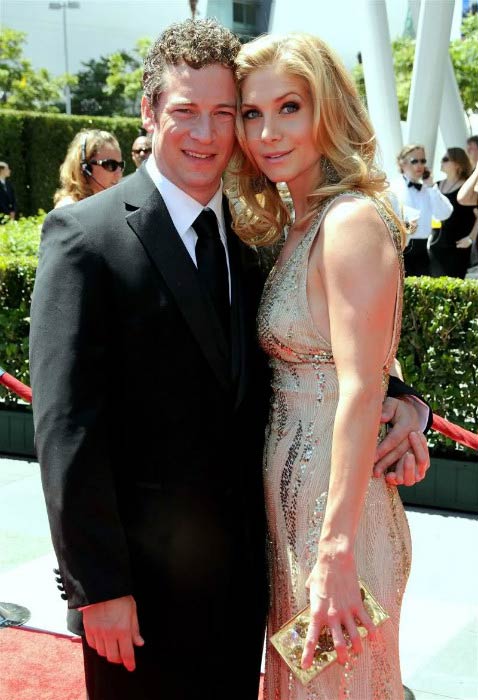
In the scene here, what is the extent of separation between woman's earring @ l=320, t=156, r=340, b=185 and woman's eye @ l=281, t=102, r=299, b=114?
0.16 meters

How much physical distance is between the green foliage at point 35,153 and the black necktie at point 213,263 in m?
24.4

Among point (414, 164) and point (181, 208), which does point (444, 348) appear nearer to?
point (181, 208)

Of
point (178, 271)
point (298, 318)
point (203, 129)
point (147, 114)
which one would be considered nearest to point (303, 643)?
point (298, 318)

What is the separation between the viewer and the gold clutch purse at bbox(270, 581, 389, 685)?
2.18 meters

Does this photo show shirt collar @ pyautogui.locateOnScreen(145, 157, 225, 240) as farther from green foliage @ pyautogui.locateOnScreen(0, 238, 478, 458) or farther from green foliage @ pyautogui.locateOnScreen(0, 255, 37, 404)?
green foliage @ pyautogui.locateOnScreen(0, 255, 37, 404)

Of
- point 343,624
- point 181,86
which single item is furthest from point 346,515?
point 181,86

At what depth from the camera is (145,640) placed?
7.58ft

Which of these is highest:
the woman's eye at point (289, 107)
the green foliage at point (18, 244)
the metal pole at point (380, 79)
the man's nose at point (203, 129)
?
the metal pole at point (380, 79)

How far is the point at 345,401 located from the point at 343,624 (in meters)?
0.51

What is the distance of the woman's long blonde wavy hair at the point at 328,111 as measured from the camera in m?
2.32

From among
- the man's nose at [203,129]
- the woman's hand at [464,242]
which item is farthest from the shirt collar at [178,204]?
the woman's hand at [464,242]

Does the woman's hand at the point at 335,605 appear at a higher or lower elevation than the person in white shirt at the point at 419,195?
lower

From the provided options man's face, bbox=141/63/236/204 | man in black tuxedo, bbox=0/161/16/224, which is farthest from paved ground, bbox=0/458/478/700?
man in black tuxedo, bbox=0/161/16/224

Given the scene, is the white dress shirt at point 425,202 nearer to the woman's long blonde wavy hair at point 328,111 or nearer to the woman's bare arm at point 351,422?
the woman's long blonde wavy hair at point 328,111
